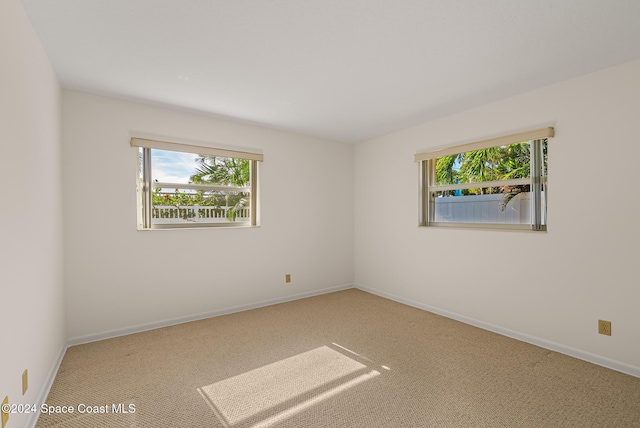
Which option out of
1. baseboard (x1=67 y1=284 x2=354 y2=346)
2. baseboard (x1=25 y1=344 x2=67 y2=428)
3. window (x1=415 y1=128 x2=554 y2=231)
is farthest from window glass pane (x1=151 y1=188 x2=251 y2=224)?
window (x1=415 y1=128 x2=554 y2=231)

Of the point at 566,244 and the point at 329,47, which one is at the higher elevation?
the point at 329,47

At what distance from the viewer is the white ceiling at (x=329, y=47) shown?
168 cm

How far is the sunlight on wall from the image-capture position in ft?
6.00

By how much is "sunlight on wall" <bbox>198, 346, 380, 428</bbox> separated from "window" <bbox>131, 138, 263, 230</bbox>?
1.94 meters

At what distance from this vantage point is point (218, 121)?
3557 mm

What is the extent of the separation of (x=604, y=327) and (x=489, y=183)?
61.5 inches

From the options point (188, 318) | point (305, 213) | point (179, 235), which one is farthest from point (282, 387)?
point (305, 213)

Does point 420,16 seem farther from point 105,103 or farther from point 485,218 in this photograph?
point 105,103

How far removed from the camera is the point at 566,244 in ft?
8.43

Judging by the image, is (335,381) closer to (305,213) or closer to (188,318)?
(188,318)

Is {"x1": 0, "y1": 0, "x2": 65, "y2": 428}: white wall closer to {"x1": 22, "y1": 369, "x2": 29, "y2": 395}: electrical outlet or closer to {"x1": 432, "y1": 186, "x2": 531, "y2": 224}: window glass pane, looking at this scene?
{"x1": 22, "y1": 369, "x2": 29, "y2": 395}: electrical outlet

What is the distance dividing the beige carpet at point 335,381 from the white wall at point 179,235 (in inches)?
15.1

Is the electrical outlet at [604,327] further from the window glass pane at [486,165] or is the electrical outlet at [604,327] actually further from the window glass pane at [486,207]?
the window glass pane at [486,165]

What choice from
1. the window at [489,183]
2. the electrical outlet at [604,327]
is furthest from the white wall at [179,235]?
the electrical outlet at [604,327]
